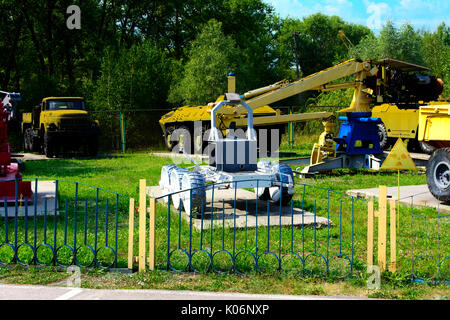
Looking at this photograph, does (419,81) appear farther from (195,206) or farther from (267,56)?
(267,56)

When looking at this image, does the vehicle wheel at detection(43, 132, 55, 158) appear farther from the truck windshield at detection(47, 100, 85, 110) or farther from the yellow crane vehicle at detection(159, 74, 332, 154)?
the yellow crane vehicle at detection(159, 74, 332, 154)

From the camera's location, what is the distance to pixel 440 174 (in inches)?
385

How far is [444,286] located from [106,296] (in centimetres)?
318

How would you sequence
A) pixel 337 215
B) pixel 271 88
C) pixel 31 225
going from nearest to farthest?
pixel 31 225 → pixel 337 215 → pixel 271 88

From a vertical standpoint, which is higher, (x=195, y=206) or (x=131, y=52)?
(x=131, y=52)

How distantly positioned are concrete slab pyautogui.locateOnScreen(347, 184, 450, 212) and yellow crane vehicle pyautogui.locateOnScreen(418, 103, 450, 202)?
0.56 feet

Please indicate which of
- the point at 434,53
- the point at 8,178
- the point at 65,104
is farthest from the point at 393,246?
the point at 434,53

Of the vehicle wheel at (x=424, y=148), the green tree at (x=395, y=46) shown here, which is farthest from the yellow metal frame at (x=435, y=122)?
the green tree at (x=395, y=46)

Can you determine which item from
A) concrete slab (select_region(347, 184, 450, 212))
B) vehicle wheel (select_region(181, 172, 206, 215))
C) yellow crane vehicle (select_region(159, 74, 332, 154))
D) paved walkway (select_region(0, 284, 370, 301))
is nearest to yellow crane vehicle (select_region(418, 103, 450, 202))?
concrete slab (select_region(347, 184, 450, 212))

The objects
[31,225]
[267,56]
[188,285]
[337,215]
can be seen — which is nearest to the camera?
[188,285]

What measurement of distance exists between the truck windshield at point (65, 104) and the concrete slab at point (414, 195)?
14897mm

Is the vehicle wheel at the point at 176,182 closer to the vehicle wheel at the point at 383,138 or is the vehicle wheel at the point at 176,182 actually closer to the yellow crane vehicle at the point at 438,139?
the yellow crane vehicle at the point at 438,139

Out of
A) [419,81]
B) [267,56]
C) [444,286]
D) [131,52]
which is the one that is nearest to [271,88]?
[419,81]

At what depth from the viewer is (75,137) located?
2161 centimetres
